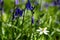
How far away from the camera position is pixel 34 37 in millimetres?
2033

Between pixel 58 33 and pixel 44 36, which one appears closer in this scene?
pixel 44 36

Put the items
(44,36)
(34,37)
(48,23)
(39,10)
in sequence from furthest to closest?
(39,10), (48,23), (44,36), (34,37)

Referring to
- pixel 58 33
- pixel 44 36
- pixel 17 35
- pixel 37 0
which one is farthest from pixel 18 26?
pixel 37 0

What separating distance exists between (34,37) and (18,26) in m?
0.29

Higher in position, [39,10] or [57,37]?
[39,10]

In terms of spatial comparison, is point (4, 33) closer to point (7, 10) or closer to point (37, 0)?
point (7, 10)

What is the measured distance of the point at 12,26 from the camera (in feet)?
6.79

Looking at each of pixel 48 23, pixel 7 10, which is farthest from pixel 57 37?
pixel 7 10

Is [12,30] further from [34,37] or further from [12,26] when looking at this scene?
[34,37]

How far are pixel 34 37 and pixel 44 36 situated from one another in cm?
21

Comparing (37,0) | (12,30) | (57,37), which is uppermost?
(37,0)

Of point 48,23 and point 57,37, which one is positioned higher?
point 48,23

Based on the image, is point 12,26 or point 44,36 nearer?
point 12,26

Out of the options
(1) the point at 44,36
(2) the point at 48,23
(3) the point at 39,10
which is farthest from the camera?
(3) the point at 39,10
